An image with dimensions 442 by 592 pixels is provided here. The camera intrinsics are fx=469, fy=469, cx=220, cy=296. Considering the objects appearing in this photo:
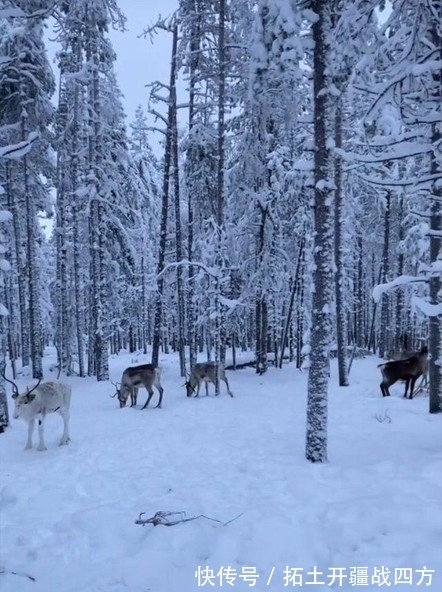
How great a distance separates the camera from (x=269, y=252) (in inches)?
834

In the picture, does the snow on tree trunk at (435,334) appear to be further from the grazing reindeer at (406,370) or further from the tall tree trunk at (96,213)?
the tall tree trunk at (96,213)

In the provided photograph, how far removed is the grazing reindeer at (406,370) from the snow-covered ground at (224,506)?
339cm

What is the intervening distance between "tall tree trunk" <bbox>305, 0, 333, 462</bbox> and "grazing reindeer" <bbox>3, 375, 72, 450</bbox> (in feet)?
17.7

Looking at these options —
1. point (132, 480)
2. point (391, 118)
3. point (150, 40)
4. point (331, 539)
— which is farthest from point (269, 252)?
point (331, 539)

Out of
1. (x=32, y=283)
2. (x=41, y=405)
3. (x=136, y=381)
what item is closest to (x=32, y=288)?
(x=32, y=283)

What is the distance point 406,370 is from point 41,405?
10769mm

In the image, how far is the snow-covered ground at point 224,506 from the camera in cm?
462

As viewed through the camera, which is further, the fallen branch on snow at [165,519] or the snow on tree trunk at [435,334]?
the snow on tree trunk at [435,334]

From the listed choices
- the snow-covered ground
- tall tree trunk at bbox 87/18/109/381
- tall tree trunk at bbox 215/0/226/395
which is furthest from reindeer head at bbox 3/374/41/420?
tall tree trunk at bbox 87/18/109/381

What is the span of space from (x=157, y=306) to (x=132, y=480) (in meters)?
13.4

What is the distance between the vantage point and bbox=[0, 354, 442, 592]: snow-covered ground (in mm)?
4617

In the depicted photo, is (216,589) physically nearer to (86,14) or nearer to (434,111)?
(434,111)

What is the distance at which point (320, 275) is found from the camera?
7840 mm

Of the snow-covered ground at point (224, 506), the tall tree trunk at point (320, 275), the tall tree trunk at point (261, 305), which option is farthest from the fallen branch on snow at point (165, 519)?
the tall tree trunk at point (261, 305)
